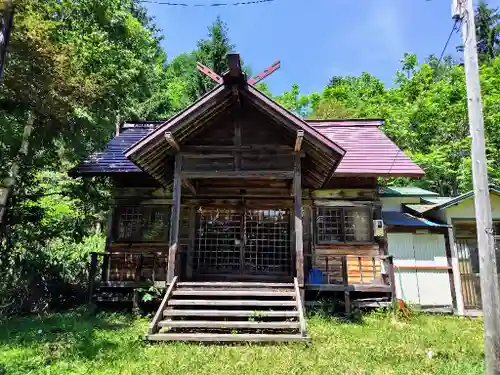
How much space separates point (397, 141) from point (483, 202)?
19.0 metres

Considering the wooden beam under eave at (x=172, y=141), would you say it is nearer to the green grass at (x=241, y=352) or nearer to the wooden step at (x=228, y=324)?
the wooden step at (x=228, y=324)

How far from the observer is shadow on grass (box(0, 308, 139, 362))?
6.03m

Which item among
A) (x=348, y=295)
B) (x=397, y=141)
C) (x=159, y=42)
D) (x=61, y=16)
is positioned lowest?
(x=348, y=295)

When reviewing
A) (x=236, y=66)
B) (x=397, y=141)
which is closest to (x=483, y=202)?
(x=236, y=66)

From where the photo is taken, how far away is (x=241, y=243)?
37.0 feet

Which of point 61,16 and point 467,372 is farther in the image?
point 61,16

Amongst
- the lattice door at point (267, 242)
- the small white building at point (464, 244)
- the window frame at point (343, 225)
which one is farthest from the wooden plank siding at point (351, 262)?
the small white building at point (464, 244)

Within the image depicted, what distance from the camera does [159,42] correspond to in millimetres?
29672

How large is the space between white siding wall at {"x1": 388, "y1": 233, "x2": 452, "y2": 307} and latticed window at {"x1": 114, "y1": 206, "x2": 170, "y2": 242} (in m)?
7.16

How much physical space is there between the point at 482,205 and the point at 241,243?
735 centimetres

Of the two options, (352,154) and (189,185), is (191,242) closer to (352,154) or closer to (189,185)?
(189,185)

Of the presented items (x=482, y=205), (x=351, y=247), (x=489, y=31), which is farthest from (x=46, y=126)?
(x=489, y=31)

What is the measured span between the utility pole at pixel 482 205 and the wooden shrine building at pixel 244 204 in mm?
3424

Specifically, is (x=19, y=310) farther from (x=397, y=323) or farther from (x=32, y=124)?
(x=397, y=323)
